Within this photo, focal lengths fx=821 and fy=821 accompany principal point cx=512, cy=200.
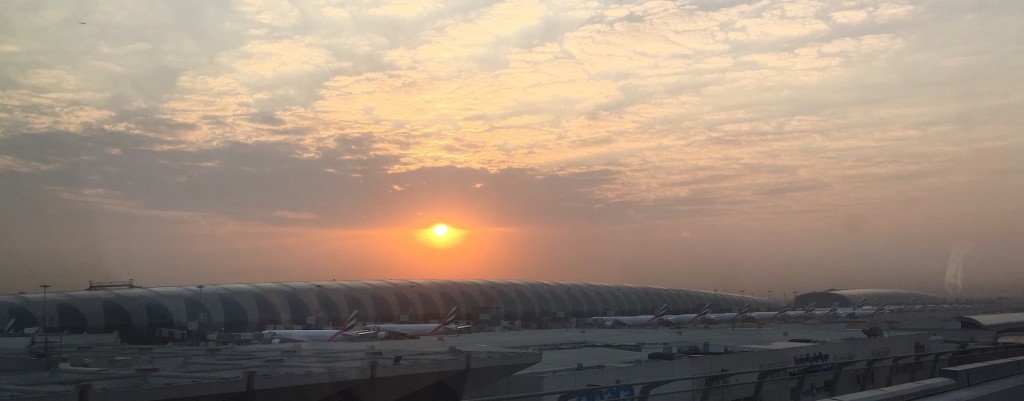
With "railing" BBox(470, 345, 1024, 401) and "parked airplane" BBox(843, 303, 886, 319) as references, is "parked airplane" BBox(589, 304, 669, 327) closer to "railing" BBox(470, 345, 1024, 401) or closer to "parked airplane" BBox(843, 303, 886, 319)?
"parked airplane" BBox(843, 303, 886, 319)

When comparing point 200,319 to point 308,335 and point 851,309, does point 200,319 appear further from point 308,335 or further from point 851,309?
point 851,309

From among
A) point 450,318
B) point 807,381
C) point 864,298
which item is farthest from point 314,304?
point 864,298

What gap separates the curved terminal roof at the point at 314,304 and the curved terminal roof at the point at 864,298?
152ft

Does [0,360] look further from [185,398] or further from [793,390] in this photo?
[793,390]

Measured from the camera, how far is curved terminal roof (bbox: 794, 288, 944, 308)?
156 m

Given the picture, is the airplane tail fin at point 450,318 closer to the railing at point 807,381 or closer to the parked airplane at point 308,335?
the parked airplane at point 308,335

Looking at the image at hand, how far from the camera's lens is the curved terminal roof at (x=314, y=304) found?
58688 millimetres

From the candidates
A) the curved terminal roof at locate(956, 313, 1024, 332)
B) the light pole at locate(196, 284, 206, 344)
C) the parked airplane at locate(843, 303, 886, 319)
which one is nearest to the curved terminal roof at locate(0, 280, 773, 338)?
the light pole at locate(196, 284, 206, 344)

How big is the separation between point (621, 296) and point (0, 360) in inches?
3835

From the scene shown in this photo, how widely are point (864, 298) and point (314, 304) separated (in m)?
115

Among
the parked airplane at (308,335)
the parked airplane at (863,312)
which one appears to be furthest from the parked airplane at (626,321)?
the parked airplane at (863,312)

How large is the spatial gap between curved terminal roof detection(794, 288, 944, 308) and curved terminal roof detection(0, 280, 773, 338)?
46.4 m

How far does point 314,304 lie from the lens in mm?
77375

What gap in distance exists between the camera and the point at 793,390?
19.4m
